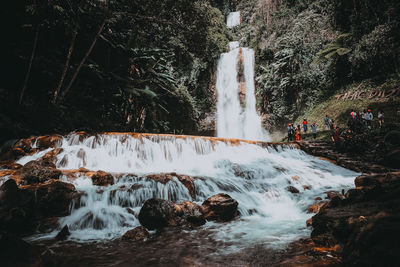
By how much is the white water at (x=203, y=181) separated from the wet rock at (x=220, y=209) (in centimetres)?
27

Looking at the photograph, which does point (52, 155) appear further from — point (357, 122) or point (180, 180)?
point (357, 122)

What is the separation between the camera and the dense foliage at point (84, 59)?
27.5ft

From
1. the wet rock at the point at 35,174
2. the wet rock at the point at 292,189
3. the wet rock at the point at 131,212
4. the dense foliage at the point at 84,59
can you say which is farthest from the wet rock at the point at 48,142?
the wet rock at the point at 292,189

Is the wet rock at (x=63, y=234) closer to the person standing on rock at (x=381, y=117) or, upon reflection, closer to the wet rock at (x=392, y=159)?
the wet rock at (x=392, y=159)

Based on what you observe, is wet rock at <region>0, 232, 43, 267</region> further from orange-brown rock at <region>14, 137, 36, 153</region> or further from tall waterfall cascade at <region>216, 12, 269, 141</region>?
tall waterfall cascade at <region>216, 12, 269, 141</region>

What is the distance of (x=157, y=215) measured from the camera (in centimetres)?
415

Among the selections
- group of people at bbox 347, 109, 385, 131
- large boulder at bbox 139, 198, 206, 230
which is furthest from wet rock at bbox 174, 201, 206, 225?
group of people at bbox 347, 109, 385, 131

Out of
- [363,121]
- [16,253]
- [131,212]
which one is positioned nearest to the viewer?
[16,253]

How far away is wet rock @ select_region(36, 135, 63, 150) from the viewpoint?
7.39 meters

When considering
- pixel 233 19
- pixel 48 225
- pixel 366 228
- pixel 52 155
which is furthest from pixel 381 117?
pixel 233 19

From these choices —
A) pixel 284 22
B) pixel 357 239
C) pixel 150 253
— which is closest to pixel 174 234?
pixel 150 253

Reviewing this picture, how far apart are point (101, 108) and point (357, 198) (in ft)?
38.9

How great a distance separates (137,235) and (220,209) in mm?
1789

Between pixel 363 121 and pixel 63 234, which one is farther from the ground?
pixel 363 121
